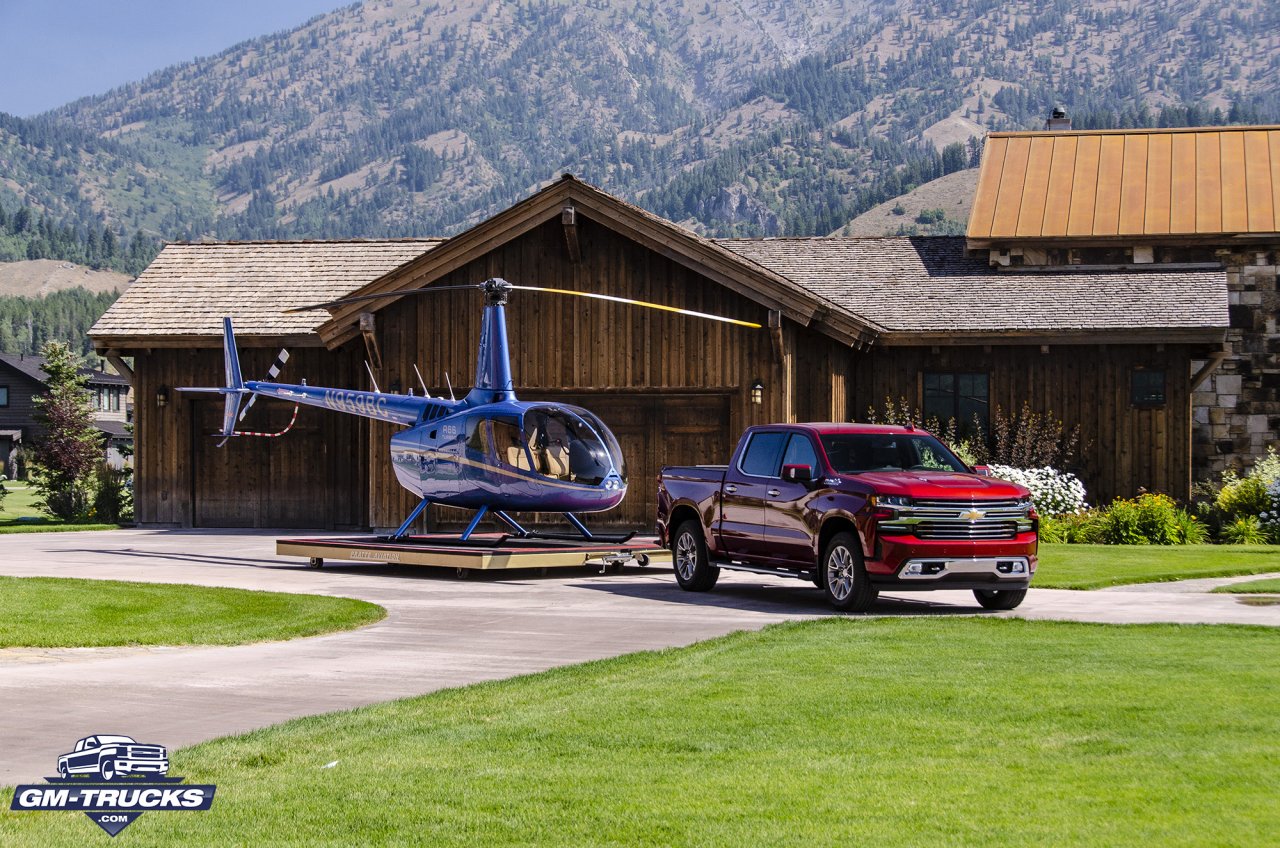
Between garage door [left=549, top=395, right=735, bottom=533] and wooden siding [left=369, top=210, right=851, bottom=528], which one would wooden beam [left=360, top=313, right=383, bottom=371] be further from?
garage door [left=549, top=395, right=735, bottom=533]

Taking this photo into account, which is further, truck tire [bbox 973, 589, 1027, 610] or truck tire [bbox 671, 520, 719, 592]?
truck tire [bbox 671, 520, 719, 592]

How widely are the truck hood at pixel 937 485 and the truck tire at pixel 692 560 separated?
2943 mm

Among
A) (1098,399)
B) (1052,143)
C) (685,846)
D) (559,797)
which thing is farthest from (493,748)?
(1052,143)

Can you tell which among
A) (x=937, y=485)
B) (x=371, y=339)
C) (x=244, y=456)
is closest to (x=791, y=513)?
(x=937, y=485)

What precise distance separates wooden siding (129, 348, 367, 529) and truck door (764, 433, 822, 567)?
15874 mm

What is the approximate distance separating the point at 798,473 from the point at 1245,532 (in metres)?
12.5

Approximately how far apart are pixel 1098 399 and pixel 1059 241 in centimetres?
415

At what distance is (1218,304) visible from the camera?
99.5 ft

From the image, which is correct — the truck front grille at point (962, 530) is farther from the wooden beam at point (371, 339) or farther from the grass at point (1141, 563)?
the wooden beam at point (371, 339)

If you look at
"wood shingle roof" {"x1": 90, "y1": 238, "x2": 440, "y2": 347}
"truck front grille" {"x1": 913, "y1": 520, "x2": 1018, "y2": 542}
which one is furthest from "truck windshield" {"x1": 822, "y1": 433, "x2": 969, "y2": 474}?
"wood shingle roof" {"x1": 90, "y1": 238, "x2": 440, "y2": 347}

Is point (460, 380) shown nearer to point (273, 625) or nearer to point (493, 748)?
point (273, 625)

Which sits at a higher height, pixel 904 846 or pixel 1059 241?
pixel 1059 241

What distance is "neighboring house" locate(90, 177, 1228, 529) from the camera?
2889cm

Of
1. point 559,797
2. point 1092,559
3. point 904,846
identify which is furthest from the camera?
point 1092,559
